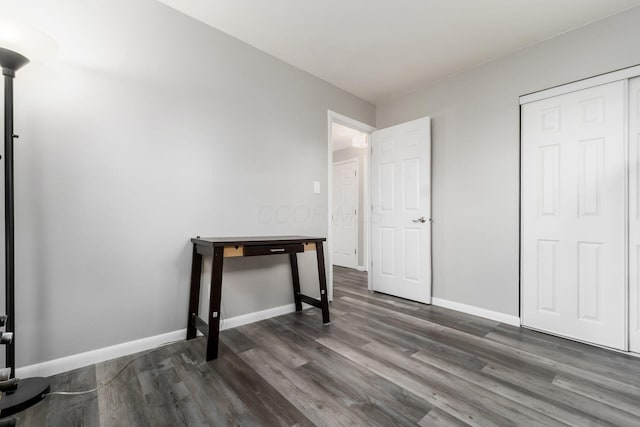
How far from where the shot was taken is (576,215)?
7.13 ft

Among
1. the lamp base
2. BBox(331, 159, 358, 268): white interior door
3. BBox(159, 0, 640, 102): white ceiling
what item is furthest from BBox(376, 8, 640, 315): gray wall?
the lamp base

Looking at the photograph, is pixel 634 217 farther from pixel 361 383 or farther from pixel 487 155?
pixel 361 383

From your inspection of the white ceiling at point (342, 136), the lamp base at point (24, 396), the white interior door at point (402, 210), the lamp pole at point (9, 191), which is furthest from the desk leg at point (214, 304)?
the white ceiling at point (342, 136)

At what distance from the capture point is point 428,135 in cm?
301

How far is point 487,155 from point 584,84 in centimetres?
81

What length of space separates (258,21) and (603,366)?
342cm

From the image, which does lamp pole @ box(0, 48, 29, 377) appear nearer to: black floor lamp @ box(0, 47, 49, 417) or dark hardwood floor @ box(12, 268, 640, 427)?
black floor lamp @ box(0, 47, 49, 417)

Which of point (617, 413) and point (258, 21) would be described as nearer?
point (617, 413)

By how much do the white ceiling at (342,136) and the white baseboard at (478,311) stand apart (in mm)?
2693

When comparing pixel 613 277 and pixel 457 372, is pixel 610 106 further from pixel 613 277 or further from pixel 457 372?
pixel 457 372

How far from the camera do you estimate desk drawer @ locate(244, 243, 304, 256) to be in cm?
200

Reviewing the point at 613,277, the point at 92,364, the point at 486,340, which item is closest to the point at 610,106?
the point at 613,277

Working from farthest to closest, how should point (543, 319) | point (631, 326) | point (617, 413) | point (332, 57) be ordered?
point (332, 57) < point (543, 319) < point (631, 326) < point (617, 413)

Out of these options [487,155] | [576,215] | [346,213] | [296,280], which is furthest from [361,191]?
[576,215]
